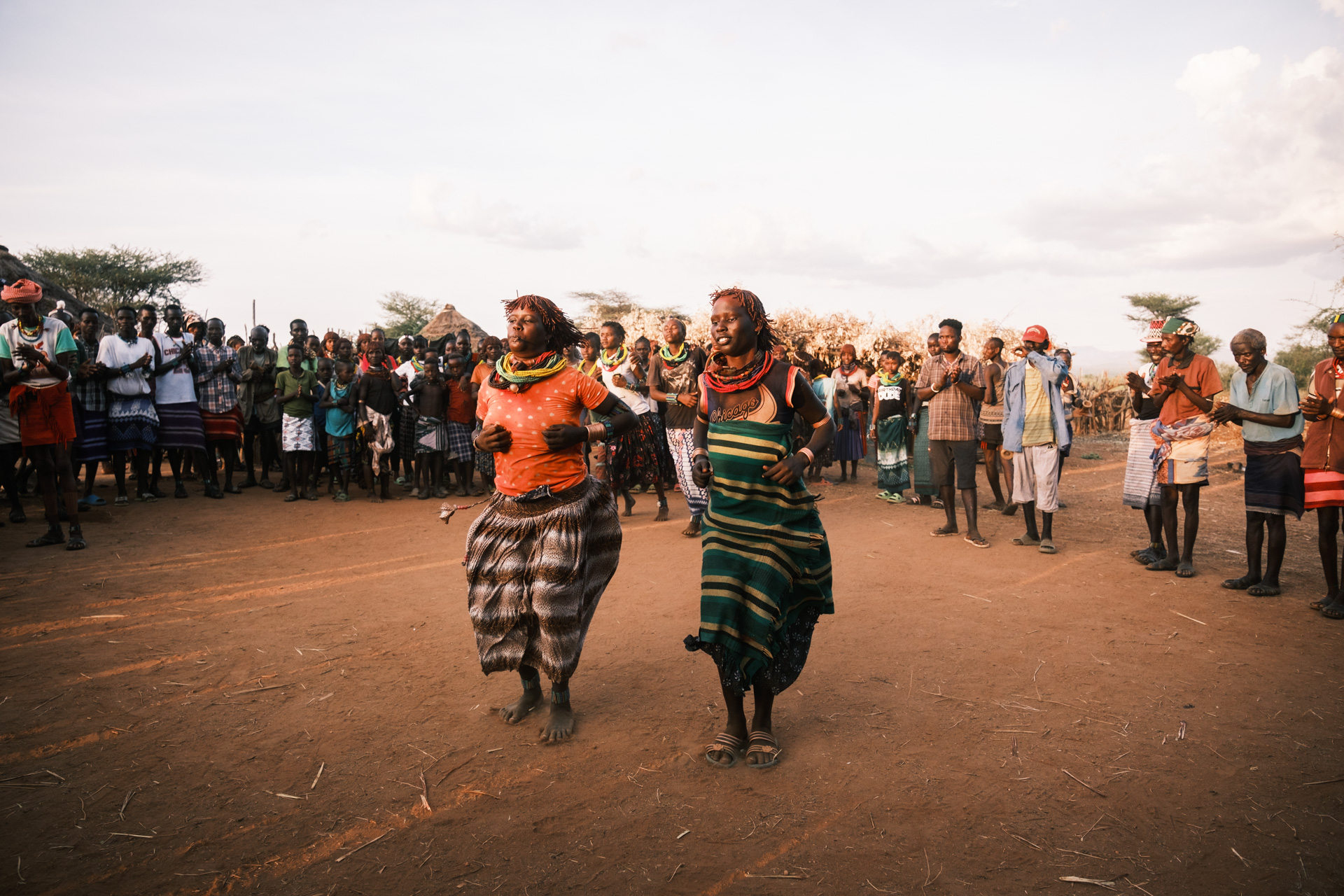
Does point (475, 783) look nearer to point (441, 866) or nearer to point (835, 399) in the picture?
point (441, 866)

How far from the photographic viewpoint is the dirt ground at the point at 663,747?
9.27 feet

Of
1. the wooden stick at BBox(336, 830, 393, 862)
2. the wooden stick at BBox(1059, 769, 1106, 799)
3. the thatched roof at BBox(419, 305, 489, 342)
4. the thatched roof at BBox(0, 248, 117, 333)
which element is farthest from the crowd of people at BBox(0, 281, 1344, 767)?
the thatched roof at BBox(419, 305, 489, 342)

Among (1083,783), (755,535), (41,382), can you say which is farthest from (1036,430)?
(41,382)

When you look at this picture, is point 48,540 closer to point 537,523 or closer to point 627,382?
point 627,382

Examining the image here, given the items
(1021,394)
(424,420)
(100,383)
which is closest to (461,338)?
(424,420)

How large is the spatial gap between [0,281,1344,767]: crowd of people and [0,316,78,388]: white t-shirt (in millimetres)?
19

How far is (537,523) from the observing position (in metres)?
3.88

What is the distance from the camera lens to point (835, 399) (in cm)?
1211

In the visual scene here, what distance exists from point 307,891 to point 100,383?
8.60m

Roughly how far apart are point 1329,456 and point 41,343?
34.1 ft

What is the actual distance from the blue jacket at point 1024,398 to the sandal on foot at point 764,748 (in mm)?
5390

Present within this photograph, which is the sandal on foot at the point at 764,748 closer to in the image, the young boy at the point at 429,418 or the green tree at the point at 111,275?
the young boy at the point at 429,418

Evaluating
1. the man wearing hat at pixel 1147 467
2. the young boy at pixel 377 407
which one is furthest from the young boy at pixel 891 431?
the young boy at pixel 377 407

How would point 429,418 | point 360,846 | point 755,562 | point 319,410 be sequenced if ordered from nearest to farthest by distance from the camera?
point 360,846
point 755,562
point 319,410
point 429,418
